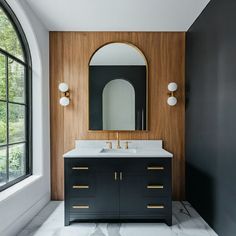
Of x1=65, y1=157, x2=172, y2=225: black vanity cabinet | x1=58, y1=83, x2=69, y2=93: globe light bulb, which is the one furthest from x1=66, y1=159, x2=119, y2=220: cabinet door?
x1=58, y1=83, x2=69, y2=93: globe light bulb

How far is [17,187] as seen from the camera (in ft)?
7.57

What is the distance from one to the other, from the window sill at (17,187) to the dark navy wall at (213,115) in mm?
1997

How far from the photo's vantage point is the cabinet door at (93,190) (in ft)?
7.90

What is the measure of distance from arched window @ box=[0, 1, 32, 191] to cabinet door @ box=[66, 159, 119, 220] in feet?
2.16

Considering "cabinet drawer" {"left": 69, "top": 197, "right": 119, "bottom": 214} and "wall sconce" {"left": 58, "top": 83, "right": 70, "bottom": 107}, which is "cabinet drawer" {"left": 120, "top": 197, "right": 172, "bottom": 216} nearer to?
"cabinet drawer" {"left": 69, "top": 197, "right": 119, "bottom": 214}

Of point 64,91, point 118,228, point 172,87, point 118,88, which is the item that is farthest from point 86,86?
point 118,228

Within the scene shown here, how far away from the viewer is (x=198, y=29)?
2674 millimetres

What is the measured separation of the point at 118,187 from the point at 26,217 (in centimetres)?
108

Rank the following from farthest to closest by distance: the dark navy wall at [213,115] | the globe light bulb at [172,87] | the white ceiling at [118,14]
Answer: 1. the globe light bulb at [172,87]
2. the white ceiling at [118,14]
3. the dark navy wall at [213,115]

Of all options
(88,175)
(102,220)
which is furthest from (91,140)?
(102,220)

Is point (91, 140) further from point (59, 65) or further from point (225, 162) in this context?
point (225, 162)

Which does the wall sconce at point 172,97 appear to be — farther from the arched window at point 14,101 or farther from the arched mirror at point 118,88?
the arched window at point 14,101

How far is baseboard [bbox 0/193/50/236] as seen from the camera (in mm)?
2123

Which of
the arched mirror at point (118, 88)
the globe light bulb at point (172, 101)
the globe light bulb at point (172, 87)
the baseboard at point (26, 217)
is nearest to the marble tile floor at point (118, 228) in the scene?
the baseboard at point (26, 217)
